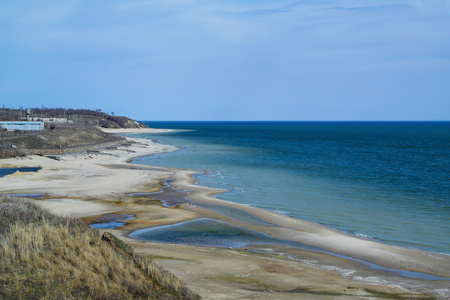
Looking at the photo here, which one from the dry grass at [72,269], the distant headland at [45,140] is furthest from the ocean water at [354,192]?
the distant headland at [45,140]

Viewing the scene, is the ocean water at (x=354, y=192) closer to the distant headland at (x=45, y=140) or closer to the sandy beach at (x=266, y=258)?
the sandy beach at (x=266, y=258)

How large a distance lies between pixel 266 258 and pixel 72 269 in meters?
7.04

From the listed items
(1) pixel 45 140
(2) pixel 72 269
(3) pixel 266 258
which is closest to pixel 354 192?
(3) pixel 266 258

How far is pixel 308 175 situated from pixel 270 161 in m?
12.7

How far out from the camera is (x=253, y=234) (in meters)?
18.2

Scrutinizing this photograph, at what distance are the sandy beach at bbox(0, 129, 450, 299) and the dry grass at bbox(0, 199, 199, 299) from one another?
1617 millimetres

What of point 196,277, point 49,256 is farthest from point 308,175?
point 49,256

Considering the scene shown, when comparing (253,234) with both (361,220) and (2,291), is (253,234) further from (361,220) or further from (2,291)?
(2,291)

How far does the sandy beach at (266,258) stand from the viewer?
1151cm

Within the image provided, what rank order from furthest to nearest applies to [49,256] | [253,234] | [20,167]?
1. [20,167]
2. [253,234]
3. [49,256]

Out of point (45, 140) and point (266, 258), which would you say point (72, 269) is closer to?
point (266, 258)

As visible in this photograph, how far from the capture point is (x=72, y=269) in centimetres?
952

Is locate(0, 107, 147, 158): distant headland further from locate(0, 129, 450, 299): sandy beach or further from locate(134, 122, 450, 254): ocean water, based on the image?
locate(0, 129, 450, 299): sandy beach

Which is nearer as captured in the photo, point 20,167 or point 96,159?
point 20,167
